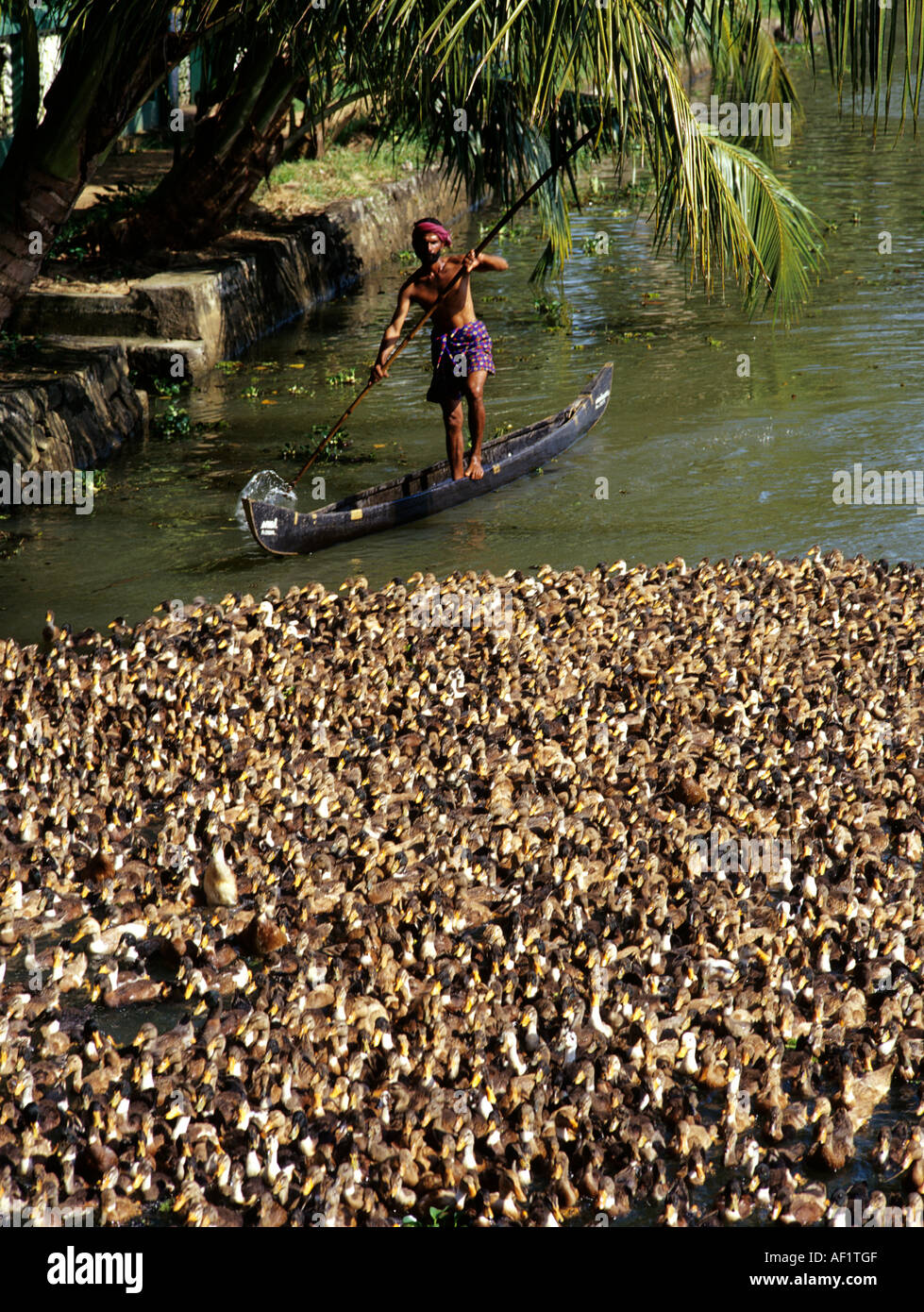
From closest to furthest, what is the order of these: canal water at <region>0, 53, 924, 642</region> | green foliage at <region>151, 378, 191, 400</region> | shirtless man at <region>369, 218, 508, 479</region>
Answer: canal water at <region>0, 53, 924, 642</region> → shirtless man at <region>369, 218, 508, 479</region> → green foliage at <region>151, 378, 191, 400</region>

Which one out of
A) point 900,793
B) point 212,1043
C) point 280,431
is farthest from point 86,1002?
point 280,431

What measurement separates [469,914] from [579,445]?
6.97m

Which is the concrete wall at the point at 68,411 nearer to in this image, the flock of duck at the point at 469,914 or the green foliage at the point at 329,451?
the green foliage at the point at 329,451

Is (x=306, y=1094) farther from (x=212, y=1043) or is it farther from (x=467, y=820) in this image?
(x=467, y=820)

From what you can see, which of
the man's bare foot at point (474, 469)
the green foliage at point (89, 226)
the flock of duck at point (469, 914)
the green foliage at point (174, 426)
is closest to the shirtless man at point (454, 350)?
the man's bare foot at point (474, 469)

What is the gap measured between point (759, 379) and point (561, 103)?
11.4 ft

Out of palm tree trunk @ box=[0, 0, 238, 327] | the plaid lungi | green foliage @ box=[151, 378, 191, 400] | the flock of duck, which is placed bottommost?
the flock of duck

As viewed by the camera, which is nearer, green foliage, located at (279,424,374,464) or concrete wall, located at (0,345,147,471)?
concrete wall, located at (0,345,147,471)

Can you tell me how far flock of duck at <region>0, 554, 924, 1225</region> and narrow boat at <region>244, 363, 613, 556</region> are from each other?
1.14 m

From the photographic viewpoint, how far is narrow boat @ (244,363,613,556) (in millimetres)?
8852

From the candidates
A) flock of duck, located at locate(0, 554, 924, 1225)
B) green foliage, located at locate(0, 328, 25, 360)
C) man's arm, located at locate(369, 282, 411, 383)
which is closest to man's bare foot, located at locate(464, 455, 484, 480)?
man's arm, located at locate(369, 282, 411, 383)

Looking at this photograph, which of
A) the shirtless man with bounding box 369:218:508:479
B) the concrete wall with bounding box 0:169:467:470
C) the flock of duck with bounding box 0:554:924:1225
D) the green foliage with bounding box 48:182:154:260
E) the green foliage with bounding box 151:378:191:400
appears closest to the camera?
the flock of duck with bounding box 0:554:924:1225

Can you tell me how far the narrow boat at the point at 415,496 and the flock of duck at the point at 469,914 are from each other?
1.14 m

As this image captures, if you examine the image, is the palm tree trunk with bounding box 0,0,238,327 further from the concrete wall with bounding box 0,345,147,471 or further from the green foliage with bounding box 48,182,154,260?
the green foliage with bounding box 48,182,154,260
